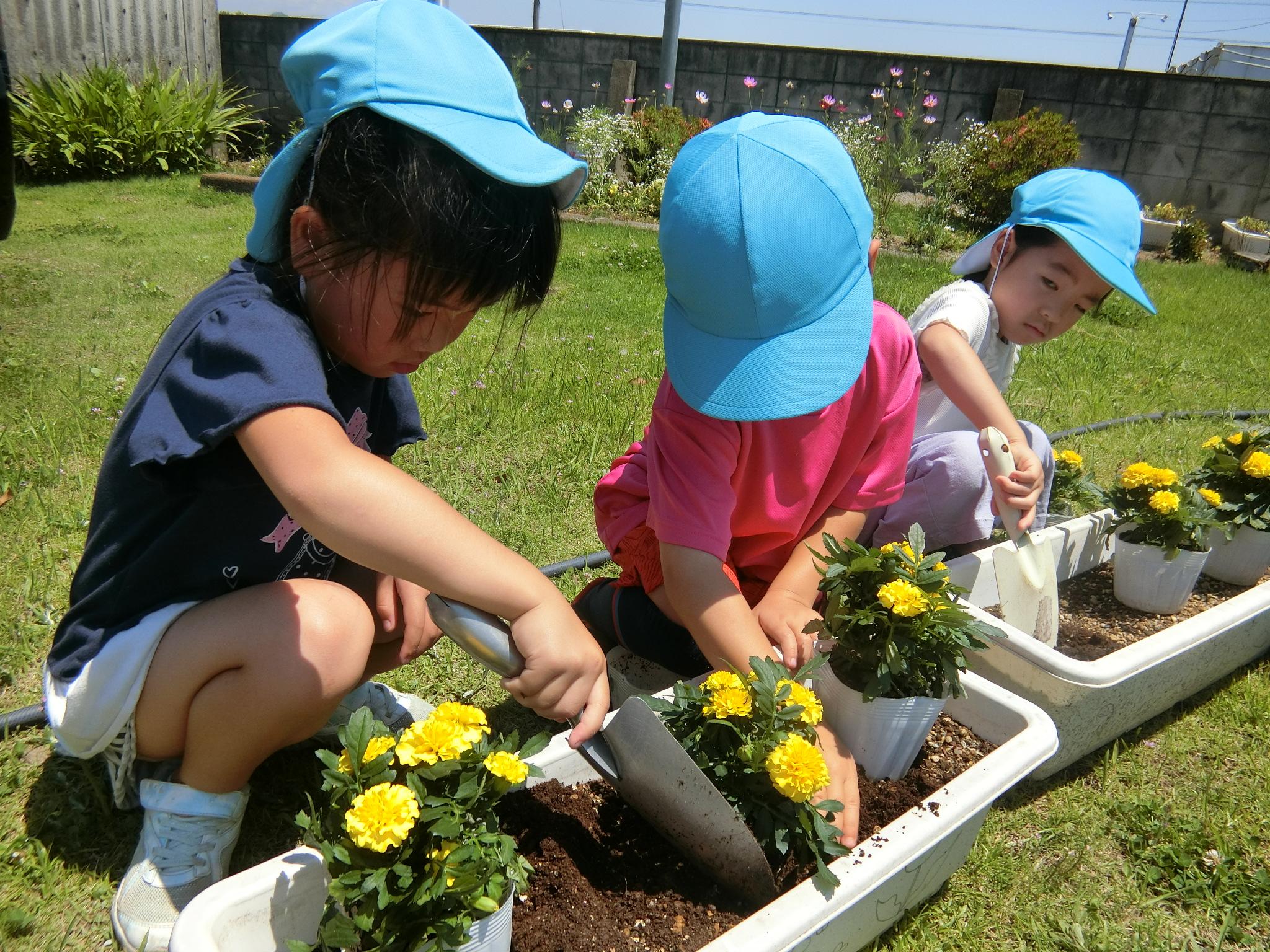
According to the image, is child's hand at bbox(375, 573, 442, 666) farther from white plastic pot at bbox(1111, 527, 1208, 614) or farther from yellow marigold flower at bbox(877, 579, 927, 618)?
white plastic pot at bbox(1111, 527, 1208, 614)

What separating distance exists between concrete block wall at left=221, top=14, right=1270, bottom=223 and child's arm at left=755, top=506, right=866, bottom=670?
8.38m

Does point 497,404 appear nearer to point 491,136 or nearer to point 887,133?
point 491,136

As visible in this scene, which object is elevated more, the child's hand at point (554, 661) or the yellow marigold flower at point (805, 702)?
the child's hand at point (554, 661)

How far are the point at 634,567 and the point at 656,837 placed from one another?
61cm

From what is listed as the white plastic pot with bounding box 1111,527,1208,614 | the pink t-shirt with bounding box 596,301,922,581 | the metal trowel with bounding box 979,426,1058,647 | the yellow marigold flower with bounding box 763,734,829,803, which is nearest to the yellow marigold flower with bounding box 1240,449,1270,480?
the white plastic pot with bounding box 1111,527,1208,614

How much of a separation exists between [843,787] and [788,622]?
1.02 ft

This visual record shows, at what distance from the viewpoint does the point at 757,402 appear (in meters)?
1.30

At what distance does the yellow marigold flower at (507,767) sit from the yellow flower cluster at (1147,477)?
169cm

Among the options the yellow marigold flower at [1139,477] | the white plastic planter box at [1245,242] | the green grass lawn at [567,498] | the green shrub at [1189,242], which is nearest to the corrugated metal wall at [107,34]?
the green grass lawn at [567,498]

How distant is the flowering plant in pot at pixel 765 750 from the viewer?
1130 millimetres

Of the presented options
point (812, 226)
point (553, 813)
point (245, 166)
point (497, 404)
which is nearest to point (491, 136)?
point (812, 226)

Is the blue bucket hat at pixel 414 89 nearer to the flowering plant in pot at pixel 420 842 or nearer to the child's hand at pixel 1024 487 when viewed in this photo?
the flowering plant in pot at pixel 420 842

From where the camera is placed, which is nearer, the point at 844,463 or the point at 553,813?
the point at 553,813

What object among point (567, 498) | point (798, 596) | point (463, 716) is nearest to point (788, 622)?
point (798, 596)
